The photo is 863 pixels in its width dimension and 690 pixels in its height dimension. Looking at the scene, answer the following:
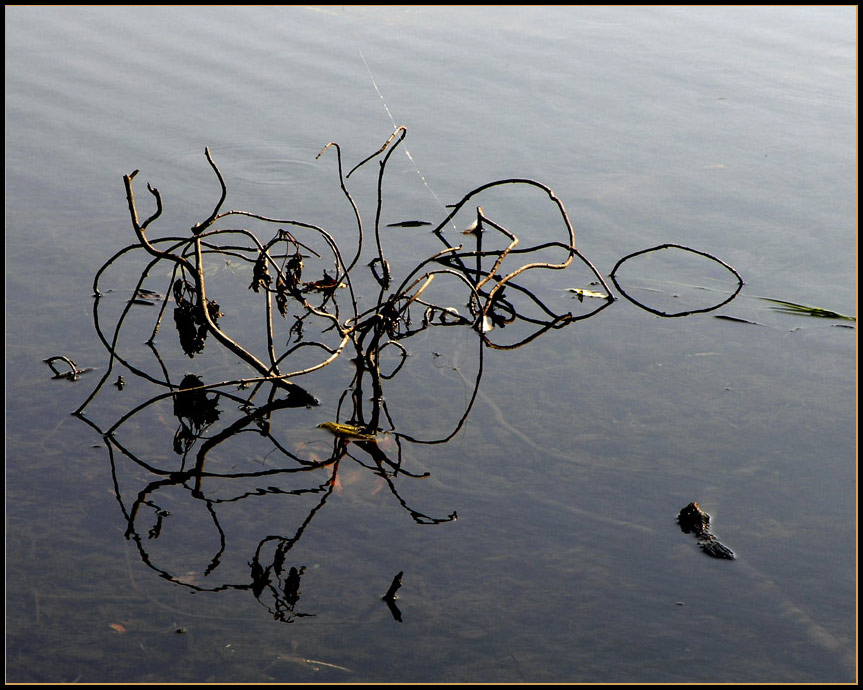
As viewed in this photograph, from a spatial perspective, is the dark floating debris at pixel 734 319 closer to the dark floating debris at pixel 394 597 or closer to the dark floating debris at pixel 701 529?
the dark floating debris at pixel 701 529

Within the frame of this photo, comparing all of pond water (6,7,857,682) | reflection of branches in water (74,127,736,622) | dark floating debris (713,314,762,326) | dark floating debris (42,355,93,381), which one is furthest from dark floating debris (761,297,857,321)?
dark floating debris (42,355,93,381)

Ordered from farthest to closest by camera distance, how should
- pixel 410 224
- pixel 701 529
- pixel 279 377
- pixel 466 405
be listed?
pixel 410 224 → pixel 466 405 → pixel 279 377 → pixel 701 529

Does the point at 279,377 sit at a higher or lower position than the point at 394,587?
higher

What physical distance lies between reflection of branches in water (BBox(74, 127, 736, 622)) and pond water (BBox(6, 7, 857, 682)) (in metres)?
0.02

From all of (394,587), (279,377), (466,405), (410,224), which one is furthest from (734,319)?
(394,587)

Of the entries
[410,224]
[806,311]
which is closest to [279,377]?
[410,224]

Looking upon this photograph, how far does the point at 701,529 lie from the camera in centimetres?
251

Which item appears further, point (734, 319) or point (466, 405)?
point (734, 319)

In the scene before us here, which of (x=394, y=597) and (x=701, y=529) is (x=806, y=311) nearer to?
(x=701, y=529)

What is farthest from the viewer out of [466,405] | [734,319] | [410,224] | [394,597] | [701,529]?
[410,224]

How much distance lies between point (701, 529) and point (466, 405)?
2.78 ft

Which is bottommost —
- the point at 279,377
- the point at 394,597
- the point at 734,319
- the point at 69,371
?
the point at 394,597

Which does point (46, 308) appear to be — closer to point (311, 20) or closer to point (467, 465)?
point (467, 465)

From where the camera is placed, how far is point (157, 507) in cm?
256
